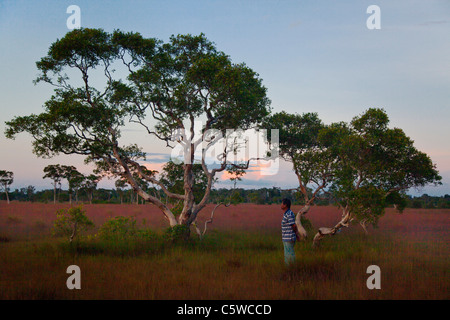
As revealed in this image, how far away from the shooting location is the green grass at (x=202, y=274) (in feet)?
24.5

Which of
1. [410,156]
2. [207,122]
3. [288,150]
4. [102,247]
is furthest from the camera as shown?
[288,150]

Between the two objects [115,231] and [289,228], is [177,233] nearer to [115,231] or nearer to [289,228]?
[115,231]

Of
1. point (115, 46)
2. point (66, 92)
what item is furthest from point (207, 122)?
point (66, 92)

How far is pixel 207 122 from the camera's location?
1745 cm

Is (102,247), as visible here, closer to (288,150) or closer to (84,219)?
(84,219)

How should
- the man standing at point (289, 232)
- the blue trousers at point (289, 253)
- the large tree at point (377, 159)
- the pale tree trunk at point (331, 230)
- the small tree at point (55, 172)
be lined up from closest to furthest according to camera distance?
the man standing at point (289, 232) → the blue trousers at point (289, 253) → the pale tree trunk at point (331, 230) → the large tree at point (377, 159) → the small tree at point (55, 172)

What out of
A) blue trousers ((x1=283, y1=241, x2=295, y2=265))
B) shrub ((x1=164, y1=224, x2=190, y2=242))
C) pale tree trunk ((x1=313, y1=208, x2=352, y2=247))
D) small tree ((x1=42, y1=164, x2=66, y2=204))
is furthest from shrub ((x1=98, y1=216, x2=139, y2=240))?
small tree ((x1=42, y1=164, x2=66, y2=204))

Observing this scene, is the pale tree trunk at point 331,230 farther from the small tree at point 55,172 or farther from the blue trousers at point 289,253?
the small tree at point 55,172

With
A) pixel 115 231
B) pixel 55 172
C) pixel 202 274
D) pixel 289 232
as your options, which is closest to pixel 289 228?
pixel 289 232

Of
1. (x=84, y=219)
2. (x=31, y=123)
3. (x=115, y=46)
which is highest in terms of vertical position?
(x=115, y=46)

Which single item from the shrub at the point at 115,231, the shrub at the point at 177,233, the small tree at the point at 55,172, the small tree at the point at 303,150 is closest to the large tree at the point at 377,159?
the small tree at the point at 303,150
